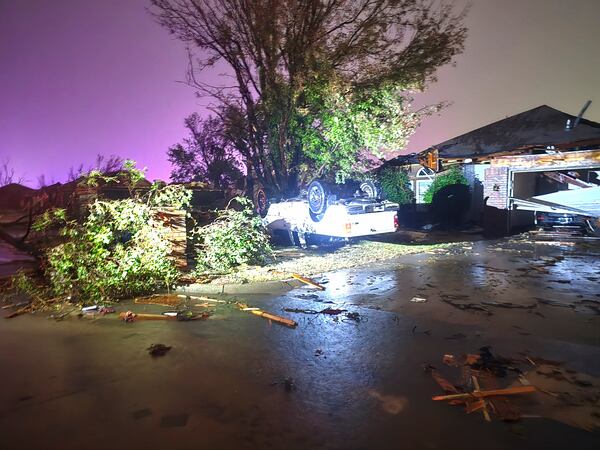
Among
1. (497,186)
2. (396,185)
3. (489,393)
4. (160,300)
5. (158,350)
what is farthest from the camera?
(396,185)

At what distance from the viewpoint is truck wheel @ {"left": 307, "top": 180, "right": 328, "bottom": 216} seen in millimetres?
11023

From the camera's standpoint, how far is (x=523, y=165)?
47.0ft

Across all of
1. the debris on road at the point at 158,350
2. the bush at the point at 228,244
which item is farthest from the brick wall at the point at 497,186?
the debris on road at the point at 158,350

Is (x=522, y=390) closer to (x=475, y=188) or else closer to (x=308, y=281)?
(x=308, y=281)

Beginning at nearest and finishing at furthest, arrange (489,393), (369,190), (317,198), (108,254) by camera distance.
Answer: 1. (489,393)
2. (108,254)
3. (317,198)
4. (369,190)

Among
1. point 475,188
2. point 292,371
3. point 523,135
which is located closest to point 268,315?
point 292,371

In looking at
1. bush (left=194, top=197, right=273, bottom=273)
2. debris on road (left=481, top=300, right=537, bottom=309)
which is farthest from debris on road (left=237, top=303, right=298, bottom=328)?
debris on road (left=481, top=300, right=537, bottom=309)

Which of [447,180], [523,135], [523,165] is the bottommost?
[447,180]

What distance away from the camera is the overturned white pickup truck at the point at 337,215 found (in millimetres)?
10516

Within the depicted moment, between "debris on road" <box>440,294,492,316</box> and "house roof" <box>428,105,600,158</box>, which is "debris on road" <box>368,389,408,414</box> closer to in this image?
"debris on road" <box>440,294,492,316</box>

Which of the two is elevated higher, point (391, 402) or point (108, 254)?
point (108, 254)

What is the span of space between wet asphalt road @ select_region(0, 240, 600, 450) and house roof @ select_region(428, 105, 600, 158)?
35.1ft

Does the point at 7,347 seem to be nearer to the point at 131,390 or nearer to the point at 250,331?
the point at 131,390

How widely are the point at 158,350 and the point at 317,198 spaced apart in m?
7.30
